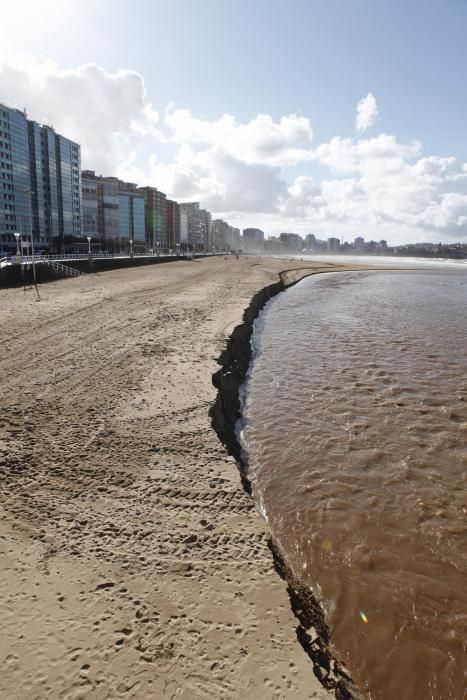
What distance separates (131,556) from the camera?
437 cm

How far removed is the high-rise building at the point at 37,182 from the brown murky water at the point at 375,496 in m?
95.0

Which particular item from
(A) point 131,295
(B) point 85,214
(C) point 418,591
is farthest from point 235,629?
(B) point 85,214

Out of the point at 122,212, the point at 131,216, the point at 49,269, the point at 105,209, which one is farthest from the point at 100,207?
the point at 49,269

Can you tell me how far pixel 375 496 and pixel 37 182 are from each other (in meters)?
136

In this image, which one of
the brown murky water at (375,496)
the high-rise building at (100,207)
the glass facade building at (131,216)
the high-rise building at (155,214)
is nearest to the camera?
the brown murky water at (375,496)

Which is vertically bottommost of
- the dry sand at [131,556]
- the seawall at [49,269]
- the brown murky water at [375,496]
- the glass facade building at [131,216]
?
the brown murky water at [375,496]

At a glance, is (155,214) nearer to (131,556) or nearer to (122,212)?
(122,212)

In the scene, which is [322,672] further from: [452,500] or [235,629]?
[452,500]

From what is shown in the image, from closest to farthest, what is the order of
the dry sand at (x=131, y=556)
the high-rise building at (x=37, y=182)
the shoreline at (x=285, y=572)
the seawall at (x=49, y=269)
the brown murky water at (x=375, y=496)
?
the dry sand at (x=131, y=556), the shoreline at (x=285, y=572), the brown murky water at (x=375, y=496), the seawall at (x=49, y=269), the high-rise building at (x=37, y=182)

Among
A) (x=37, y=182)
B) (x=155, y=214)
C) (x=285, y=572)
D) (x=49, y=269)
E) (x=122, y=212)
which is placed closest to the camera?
(x=285, y=572)

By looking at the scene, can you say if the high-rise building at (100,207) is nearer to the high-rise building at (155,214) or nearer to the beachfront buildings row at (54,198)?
the beachfront buildings row at (54,198)

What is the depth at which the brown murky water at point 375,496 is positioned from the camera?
418cm

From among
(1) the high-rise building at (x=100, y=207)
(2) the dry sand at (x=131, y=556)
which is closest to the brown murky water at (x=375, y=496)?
(2) the dry sand at (x=131, y=556)

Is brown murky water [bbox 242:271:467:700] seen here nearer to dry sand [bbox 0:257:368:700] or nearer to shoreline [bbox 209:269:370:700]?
shoreline [bbox 209:269:370:700]
